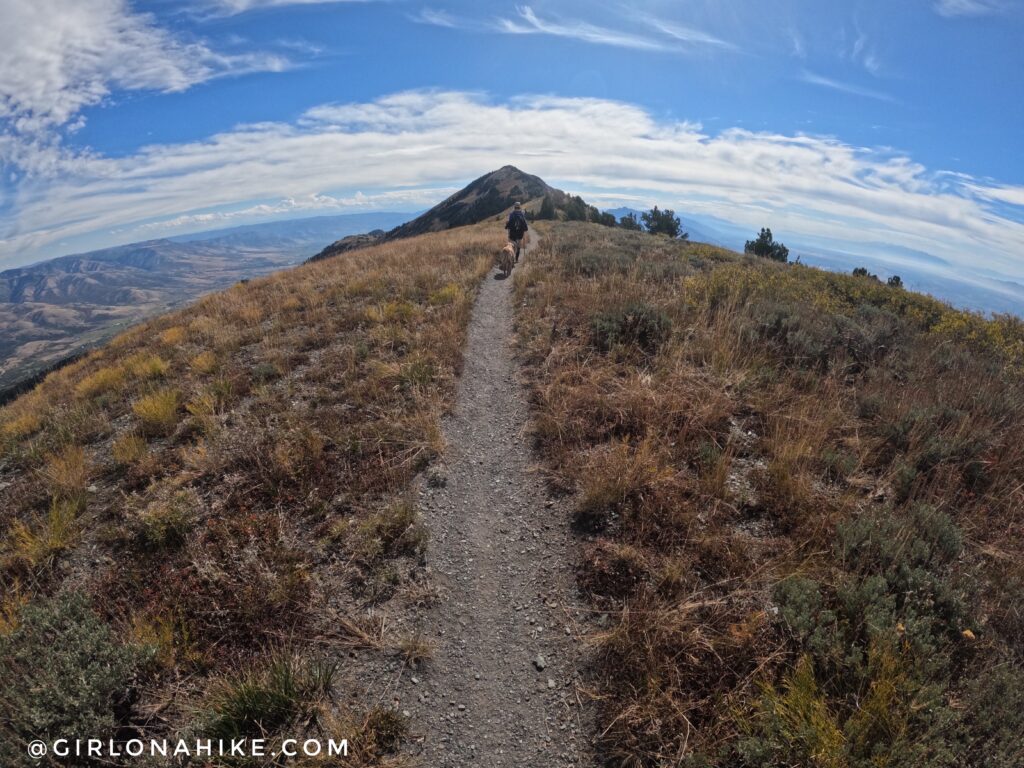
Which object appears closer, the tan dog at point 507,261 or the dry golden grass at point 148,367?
the dry golden grass at point 148,367

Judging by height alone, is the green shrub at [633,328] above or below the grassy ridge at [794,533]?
above

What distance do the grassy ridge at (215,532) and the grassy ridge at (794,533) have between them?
2084 mm

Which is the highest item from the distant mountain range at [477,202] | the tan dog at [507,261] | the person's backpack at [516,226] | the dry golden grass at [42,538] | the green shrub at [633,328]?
the distant mountain range at [477,202]

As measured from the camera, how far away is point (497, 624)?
13.9ft

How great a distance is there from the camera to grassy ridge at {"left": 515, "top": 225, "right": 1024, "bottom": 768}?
3.05 metres

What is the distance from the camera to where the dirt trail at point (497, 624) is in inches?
134

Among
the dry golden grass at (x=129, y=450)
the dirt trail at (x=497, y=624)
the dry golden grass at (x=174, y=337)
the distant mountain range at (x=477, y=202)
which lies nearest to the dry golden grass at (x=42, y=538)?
the dry golden grass at (x=129, y=450)

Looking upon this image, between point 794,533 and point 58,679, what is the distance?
658 centimetres

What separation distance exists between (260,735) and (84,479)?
5.44 metres

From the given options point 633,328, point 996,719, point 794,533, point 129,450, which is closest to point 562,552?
point 794,533

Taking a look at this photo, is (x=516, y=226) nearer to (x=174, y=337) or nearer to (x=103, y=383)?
(x=174, y=337)

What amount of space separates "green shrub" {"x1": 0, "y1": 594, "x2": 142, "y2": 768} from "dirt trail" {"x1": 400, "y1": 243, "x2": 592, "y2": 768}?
88.7 inches

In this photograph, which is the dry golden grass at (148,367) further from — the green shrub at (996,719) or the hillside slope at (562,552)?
the green shrub at (996,719)

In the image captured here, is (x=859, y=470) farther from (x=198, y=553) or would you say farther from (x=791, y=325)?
(x=198, y=553)
